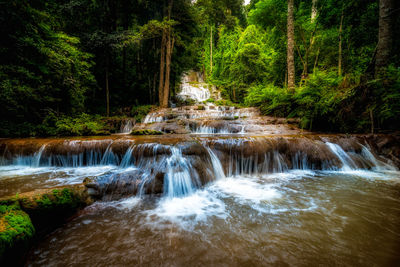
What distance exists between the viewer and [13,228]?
5.34 ft

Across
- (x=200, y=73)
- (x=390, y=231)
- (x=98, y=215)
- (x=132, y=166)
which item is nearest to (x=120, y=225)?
(x=98, y=215)

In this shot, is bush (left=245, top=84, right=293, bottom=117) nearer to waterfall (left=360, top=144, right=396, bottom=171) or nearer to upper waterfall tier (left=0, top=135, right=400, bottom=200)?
upper waterfall tier (left=0, top=135, right=400, bottom=200)

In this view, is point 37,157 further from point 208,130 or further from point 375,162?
point 375,162

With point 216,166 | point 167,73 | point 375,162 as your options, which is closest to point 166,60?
point 167,73

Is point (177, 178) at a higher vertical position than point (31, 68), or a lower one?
lower

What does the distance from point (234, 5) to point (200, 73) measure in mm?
12786

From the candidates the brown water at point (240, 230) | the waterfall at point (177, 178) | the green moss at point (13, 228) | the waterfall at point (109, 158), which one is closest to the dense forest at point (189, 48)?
the waterfall at point (109, 158)

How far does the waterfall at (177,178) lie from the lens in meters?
3.52

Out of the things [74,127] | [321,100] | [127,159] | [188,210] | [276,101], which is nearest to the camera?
[188,210]

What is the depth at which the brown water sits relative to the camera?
1.77m

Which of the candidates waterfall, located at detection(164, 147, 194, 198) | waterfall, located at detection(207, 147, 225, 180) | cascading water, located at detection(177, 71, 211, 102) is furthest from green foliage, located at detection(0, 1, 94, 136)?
cascading water, located at detection(177, 71, 211, 102)

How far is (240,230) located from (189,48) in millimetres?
16840

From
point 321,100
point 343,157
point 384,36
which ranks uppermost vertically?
point 384,36

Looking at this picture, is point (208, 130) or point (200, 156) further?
point (208, 130)
